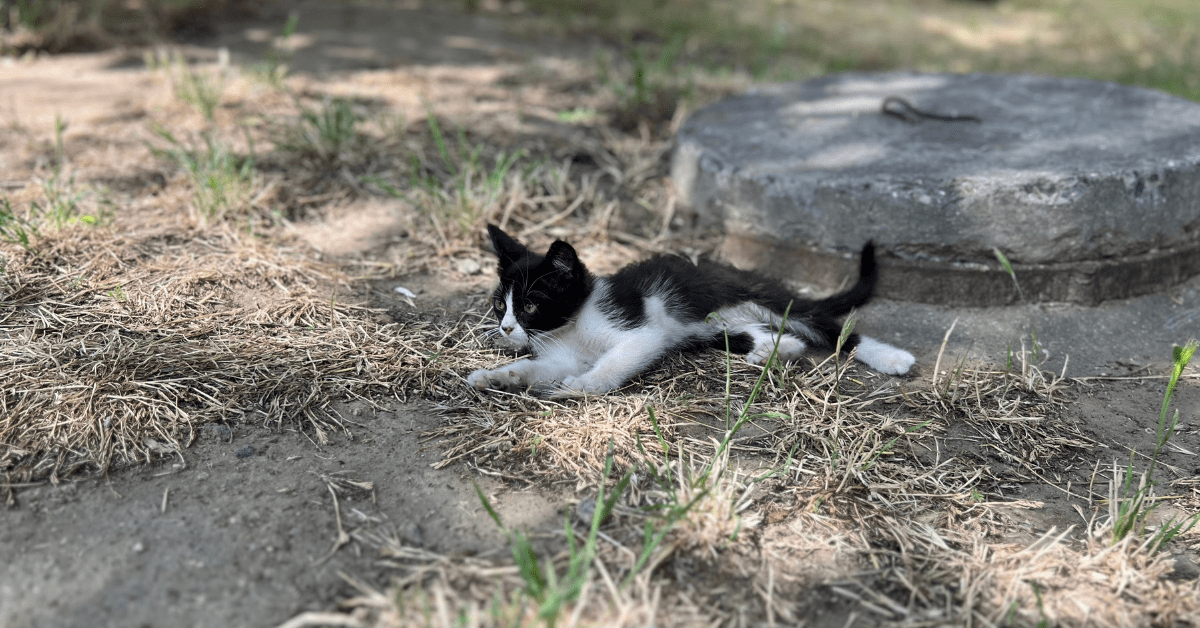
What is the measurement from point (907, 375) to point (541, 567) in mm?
1505

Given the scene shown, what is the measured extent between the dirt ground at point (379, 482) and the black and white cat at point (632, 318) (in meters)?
0.13

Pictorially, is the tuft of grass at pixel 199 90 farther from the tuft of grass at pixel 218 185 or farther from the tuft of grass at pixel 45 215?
the tuft of grass at pixel 45 215

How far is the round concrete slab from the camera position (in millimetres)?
3057

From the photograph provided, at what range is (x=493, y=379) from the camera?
2615mm

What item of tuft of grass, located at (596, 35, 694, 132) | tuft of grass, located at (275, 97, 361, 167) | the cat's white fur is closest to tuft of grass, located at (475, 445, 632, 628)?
the cat's white fur

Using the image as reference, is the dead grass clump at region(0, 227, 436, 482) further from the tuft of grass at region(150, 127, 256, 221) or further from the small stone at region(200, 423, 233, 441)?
the tuft of grass at region(150, 127, 256, 221)

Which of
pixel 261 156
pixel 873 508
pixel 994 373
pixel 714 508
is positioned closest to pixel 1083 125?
pixel 994 373

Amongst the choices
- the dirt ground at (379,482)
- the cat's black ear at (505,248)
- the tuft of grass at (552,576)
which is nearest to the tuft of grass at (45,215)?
the dirt ground at (379,482)

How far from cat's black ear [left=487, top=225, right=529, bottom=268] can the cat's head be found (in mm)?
17

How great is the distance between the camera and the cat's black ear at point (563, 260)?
2.57 meters

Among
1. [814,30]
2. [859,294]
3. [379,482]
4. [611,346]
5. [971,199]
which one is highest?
[814,30]

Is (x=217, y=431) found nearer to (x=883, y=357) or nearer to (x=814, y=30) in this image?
(x=883, y=357)

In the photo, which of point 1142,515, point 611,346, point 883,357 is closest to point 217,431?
point 611,346

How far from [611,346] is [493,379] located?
0.41 meters
